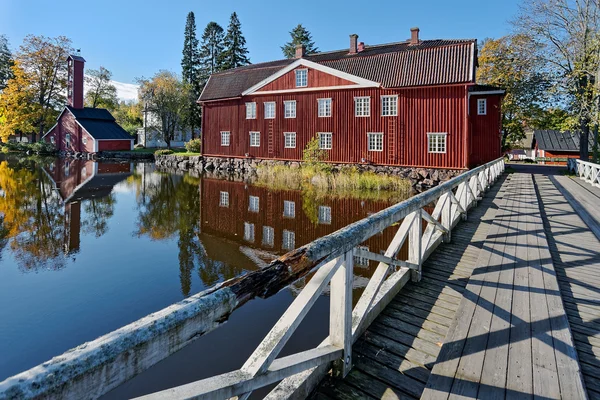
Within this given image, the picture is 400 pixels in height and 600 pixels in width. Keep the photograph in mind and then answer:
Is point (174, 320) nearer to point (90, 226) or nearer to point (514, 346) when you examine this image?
point (514, 346)

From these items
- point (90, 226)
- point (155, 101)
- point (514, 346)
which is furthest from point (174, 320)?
point (155, 101)

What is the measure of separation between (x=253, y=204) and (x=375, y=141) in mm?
11365

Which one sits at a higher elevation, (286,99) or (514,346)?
(286,99)

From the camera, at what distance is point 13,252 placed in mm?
7887

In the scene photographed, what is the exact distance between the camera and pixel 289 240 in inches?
362

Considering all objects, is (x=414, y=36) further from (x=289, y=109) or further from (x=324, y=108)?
(x=289, y=109)

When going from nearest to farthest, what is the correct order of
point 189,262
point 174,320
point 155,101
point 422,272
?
point 174,320, point 422,272, point 189,262, point 155,101

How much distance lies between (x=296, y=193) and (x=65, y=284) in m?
11.0

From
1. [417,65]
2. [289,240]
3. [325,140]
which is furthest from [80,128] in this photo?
[289,240]

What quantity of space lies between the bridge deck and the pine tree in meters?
48.9

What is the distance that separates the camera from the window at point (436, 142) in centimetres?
2071

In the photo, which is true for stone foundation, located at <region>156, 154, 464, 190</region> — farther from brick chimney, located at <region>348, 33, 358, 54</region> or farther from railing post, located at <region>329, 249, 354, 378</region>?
railing post, located at <region>329, 249, 354, 378</region>

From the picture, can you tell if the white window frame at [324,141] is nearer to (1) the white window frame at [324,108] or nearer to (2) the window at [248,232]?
(1) the white window frame at [324,108]

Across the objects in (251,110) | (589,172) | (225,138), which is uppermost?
(251,110)
